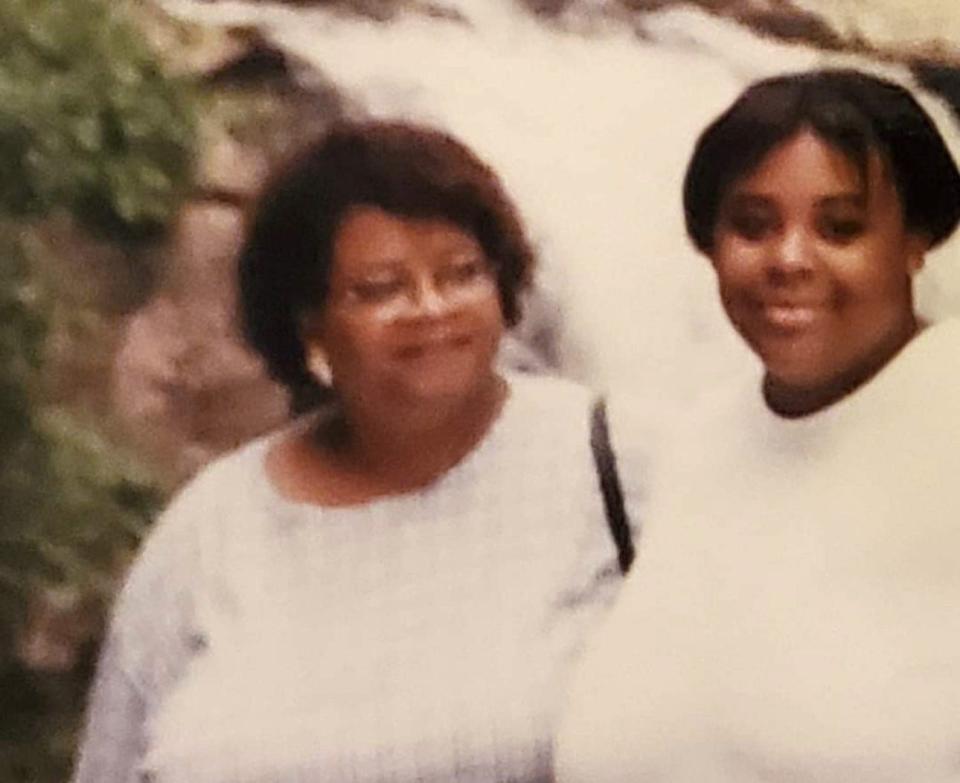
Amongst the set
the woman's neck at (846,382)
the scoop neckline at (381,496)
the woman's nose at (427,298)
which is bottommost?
the scoop neckline at (381,496)

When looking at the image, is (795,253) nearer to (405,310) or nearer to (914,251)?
(914,251)

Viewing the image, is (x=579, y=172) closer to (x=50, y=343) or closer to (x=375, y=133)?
(x=375, y=133)

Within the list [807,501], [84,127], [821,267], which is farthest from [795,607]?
[84,127]

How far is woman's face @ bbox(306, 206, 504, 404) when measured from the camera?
0.65 metres

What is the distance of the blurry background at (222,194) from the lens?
638 mm

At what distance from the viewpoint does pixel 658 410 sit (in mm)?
657

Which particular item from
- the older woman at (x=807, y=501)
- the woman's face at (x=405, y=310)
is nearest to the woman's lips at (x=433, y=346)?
the woman's face at (x=405, y=310)

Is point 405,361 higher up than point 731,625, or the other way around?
point 405,361

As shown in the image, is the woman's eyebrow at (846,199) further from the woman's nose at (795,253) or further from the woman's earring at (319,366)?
the woman's earring at (319,366)

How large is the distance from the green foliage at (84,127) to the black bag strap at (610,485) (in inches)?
8.8

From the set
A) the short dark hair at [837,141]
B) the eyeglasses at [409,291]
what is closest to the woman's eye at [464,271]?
the eyeglasses at [409,291]

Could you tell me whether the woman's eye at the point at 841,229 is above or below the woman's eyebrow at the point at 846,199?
below

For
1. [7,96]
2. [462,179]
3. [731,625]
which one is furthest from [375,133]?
[731,625]

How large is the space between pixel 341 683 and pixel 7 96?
1.03 feet
